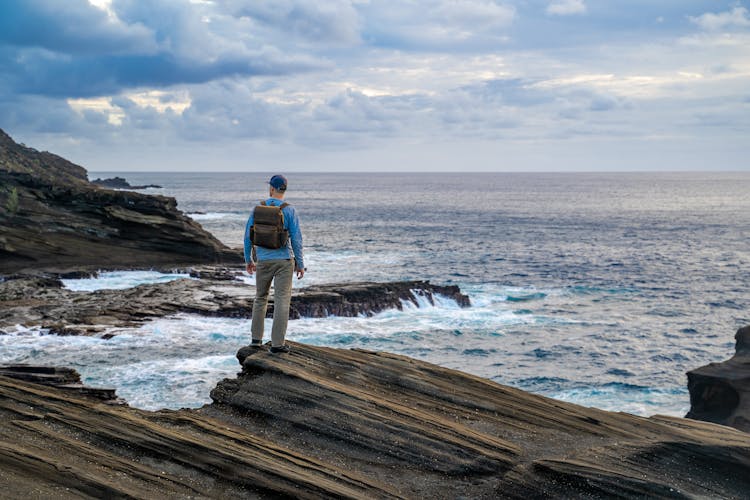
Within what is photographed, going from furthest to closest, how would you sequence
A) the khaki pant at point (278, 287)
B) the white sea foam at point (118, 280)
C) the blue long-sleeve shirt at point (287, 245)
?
the white sea foam at point (118, 280) → the khaki pant at point (278, 287) → the blue long-sleeve shirt at point (287, 245)

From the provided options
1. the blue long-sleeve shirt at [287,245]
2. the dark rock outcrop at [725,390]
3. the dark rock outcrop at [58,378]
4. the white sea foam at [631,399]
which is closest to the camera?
the blue long-sleeve shirt at [287,245]

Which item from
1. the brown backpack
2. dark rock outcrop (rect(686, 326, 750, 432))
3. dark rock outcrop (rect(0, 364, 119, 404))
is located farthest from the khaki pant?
dark rock outcrop (rect(686, 326, 750, 432))

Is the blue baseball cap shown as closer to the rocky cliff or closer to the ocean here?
the ocean

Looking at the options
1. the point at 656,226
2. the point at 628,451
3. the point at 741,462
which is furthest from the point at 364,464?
the point at 656,226

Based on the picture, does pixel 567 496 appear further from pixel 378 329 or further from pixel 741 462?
pixel 378 329

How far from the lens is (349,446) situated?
9297 mm

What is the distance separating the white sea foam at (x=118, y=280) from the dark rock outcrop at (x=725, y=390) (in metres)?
31.7

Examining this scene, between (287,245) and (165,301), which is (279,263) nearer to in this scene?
(287,245)

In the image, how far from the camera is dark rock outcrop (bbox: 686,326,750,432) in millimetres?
18000

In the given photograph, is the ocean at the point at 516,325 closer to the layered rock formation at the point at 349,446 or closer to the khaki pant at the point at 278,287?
the khaki pant at the point at 278,287

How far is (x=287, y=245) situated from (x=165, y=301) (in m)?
24.1

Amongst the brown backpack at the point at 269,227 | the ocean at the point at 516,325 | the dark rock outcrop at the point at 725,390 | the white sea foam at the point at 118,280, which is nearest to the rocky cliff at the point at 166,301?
the ocean at the point at 516,325

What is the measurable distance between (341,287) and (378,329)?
Answer: 5041mm

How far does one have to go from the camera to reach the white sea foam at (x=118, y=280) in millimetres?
39147
